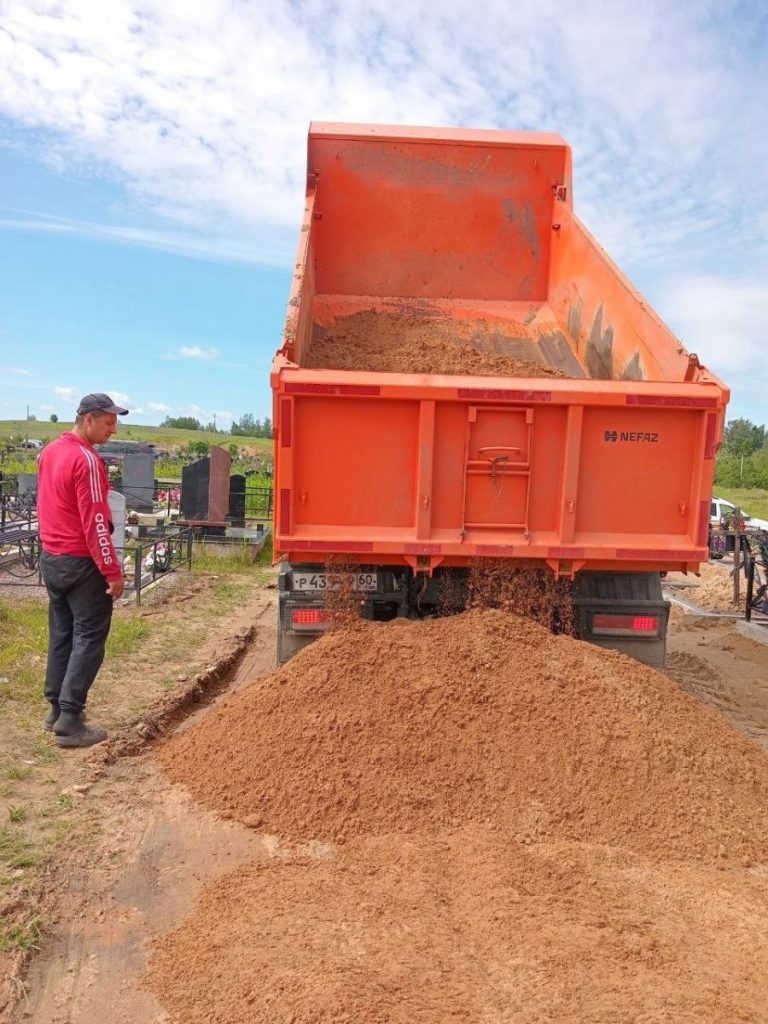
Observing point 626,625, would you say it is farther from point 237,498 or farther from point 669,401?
point 237,498

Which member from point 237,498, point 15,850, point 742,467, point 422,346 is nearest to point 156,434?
point 742,467

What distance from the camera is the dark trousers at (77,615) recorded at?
455 cm

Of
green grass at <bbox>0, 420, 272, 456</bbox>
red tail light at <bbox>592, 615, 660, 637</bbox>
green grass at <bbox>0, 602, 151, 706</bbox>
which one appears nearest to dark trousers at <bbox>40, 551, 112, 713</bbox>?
green grass at <bbox>0, 602, 151, 706</bbox>

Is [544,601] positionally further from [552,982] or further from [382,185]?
[382,185]

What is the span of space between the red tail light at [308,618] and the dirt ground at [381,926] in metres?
0.99

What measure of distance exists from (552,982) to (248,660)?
5.00 meters

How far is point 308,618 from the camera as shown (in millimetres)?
4762

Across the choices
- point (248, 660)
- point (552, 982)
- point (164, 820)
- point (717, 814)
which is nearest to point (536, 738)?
point (717, 814)

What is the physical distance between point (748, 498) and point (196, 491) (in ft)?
117

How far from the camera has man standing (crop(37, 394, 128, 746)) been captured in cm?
452

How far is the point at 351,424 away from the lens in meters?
4.46

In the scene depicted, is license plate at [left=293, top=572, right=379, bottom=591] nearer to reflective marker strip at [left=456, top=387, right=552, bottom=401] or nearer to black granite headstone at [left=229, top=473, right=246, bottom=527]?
reflective marker strip at [left=456, top=387, right=552, bottom=401]

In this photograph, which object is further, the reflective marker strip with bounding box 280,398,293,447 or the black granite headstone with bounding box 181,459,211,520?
the black granite headstone with bounding box 181,459,211,520

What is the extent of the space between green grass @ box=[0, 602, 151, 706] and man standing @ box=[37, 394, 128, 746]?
0.79m
